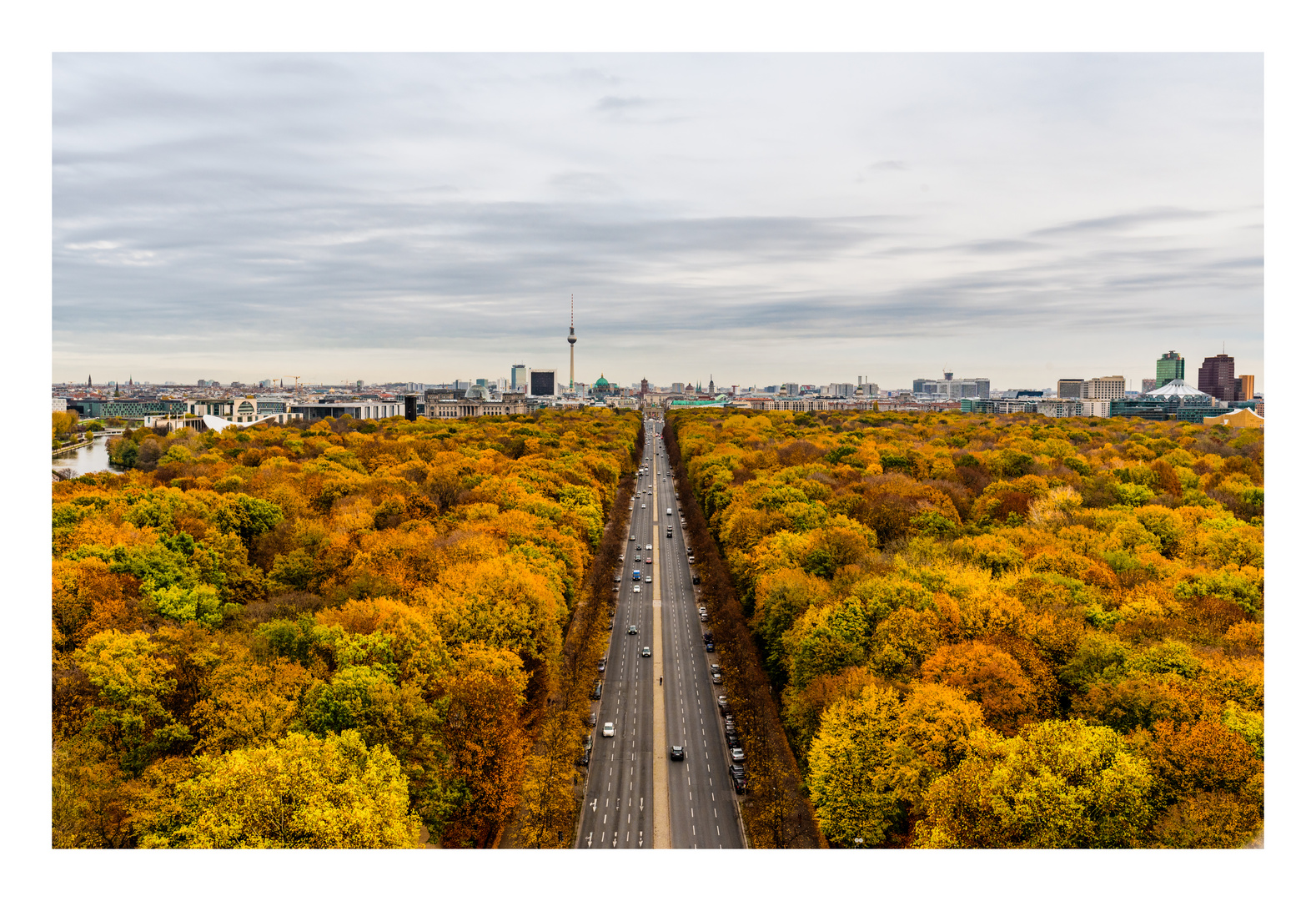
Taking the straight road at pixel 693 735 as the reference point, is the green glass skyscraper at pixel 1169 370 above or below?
above

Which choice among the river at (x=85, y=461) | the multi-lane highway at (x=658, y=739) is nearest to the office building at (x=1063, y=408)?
the multi-lane highway at (x=658, y=739)

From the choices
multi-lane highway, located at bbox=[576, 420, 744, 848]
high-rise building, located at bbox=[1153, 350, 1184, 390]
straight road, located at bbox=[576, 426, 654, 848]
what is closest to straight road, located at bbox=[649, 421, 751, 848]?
multi-lane highway, located at bbox=[576, 420, 744, 848]

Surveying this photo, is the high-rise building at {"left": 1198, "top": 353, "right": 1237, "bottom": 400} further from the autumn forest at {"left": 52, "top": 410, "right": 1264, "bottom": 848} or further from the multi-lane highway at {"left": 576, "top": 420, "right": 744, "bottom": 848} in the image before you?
the multi-lane highway at {"left": 576, "top": 420, "right": 744, "bottom": 848}

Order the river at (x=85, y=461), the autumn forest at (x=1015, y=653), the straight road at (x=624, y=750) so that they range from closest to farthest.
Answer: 1. the autumn forest at (x=1015, y=653)
2. the straight road at (x=624, y=750)
3. the river at (x=85, y=461)

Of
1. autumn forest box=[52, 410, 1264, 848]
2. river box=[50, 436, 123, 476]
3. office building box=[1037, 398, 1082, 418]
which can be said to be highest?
office building box=[1037, 398, 1082, 418]

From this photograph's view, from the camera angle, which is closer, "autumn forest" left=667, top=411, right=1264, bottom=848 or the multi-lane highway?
"autumn forest" left=667, top=411, right=1264, bottom=848

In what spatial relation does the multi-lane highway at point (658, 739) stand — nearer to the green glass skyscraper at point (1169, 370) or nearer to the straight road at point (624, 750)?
the straight road at point (624, 750)

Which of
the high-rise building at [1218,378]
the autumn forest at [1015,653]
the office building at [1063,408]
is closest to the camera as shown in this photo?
→ the autumn forest at [1015,653]
